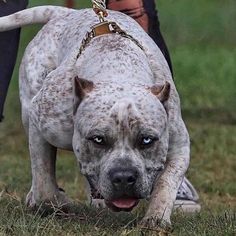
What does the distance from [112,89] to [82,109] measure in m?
0.15

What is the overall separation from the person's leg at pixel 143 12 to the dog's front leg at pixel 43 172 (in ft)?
3.56

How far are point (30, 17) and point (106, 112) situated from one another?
1506 mm

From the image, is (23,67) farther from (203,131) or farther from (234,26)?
(234,26)

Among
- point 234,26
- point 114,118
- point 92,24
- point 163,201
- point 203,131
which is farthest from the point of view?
point 234,26

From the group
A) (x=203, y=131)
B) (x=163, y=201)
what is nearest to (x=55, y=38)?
(x=163, y=201)

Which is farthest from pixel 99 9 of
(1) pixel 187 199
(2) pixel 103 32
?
(1) pixel 187 199

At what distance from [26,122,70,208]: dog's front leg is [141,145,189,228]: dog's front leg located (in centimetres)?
53

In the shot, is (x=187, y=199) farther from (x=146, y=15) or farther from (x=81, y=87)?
(x=81, y=87)

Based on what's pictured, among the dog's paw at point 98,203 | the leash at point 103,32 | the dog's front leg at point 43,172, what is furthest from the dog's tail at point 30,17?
the dog's paw at point 98,203

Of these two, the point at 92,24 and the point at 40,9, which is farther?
the point at 40,9

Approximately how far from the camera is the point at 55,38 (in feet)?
19.3

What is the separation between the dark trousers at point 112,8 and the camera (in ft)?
20.9

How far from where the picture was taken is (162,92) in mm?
5027

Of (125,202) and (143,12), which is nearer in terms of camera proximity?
(125,202)
